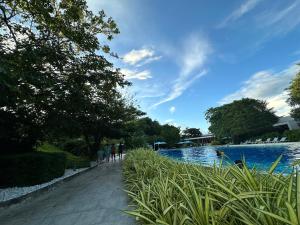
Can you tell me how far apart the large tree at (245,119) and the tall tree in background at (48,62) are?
38738 mm

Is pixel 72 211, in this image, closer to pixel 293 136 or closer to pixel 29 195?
pixel 29 195

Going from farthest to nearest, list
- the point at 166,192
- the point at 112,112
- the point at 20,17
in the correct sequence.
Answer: the point at 112,112, the point at 20,17, the point at 166,192

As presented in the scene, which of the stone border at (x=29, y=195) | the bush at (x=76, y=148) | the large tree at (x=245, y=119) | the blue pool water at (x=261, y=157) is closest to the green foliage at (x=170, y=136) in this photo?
the large tree at (x=245, y=119)

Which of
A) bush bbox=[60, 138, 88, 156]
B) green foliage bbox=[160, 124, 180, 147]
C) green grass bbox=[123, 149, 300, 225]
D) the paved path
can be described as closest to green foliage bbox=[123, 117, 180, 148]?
green foliage bbox=[160, 124, 180, 147]

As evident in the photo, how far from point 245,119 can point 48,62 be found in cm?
4225

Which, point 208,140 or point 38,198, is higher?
point 208,140

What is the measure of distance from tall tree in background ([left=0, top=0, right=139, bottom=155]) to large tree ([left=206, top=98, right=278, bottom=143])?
38738mm

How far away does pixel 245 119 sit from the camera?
45.1 meters

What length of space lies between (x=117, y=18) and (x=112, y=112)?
381 inches

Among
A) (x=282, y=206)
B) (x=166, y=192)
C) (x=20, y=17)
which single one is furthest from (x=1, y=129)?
(x=282, y=206)

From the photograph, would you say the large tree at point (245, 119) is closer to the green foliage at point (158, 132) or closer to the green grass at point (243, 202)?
the green foliage at point (158, 132)

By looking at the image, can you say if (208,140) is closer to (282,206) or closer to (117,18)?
(117,18)

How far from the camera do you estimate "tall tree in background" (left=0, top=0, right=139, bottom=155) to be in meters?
7.85

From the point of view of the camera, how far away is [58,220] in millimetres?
4684
